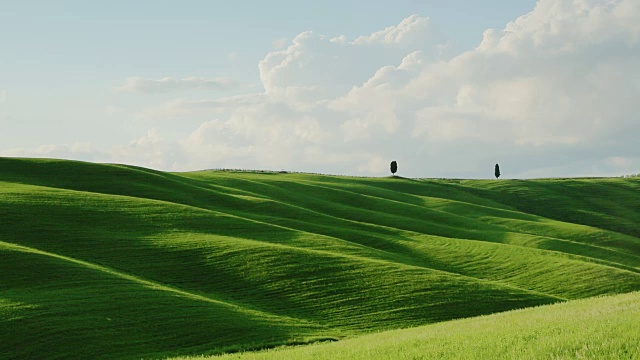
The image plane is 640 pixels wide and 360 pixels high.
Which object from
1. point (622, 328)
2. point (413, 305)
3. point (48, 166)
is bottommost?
point (413, 305)

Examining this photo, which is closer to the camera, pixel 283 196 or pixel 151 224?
pixel 151 224

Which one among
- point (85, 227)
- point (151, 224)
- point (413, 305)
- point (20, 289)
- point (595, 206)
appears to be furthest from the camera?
point (595, 206)

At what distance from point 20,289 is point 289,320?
14.9 metres

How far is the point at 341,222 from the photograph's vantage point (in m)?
76.5

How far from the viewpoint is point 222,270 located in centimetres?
4906

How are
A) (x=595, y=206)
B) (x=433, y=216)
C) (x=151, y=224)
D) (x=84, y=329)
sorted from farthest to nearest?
(x=595, y=206) → (x=433, y=216) → (x=151, y=224) → (x=84, y=329)

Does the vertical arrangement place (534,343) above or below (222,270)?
above

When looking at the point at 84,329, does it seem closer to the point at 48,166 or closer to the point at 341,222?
the point at 341,222

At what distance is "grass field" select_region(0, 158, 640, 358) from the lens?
35969 mm

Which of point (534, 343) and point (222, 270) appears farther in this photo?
point (222, 270)

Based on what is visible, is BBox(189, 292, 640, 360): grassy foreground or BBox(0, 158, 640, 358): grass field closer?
BBox(189, 292, 640, 360): grassy foreground

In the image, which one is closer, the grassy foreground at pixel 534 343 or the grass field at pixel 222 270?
the grassy foreground at pixel 534 343

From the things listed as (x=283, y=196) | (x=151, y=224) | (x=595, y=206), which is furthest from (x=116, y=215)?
(x=595, y=206)

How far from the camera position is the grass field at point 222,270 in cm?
3597
